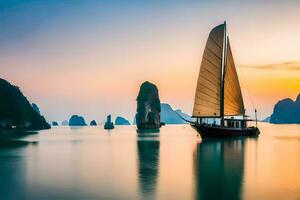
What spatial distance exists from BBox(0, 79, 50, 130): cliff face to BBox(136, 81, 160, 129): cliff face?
4105 centimetres

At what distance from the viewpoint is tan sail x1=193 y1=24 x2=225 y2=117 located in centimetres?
6028

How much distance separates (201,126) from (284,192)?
42555 mm

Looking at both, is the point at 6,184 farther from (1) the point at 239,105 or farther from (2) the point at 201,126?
(1) the point at 239,105

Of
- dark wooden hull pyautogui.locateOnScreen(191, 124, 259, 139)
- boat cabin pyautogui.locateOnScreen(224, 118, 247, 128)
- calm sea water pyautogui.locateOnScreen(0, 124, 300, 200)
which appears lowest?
calm sea water pyautogui.locateOnScreen(0, 124, 300, 200)

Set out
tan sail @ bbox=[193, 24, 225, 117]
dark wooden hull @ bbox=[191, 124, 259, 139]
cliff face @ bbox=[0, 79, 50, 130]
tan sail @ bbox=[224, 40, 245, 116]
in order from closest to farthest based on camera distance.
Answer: tan sail @ bbox=[193, 24, 225, 117] < tan sail @ bbox=[224, 40, 245, 116] < dark wooden hull @ bbox=[191, 124, 259, 139] < cliff face @ bbox=[0, 79, 50, 130]

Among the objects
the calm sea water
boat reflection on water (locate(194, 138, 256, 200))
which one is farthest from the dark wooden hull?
the calm sea water

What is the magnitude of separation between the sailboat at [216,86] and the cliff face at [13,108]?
285ft

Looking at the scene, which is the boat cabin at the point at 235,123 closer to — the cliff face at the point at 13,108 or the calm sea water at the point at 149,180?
the calm sea water at the point at 149,180

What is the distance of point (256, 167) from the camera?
2981 cm

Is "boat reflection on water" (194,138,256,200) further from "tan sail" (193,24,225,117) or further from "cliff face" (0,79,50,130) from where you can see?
"cliff face" (0,79,50,130)

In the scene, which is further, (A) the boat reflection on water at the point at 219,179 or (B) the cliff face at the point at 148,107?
(B) the cliff face at the point at 148,107

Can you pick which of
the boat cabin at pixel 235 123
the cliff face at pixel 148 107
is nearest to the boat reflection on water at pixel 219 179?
the boat cabin at pixel 235 123

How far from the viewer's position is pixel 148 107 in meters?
170

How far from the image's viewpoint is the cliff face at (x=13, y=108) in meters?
134
